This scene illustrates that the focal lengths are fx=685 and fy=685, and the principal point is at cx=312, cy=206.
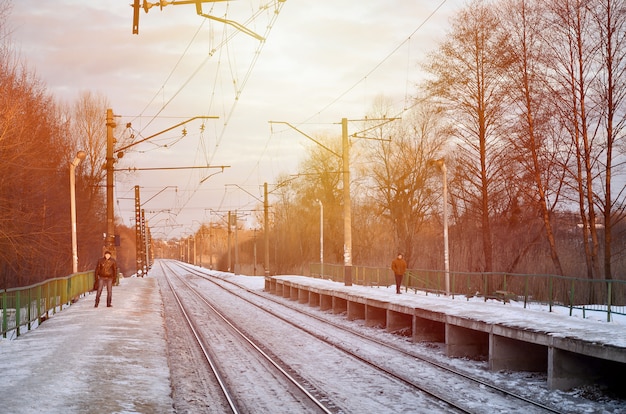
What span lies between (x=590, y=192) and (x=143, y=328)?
18171 millimetres

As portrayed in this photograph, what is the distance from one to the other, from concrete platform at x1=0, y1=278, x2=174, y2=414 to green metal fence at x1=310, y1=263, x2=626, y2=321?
11.2 m

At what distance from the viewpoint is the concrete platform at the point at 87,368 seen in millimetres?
9531

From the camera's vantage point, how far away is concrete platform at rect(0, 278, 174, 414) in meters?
9.53

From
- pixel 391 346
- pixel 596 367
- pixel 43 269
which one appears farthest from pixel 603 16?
pixel 43 269

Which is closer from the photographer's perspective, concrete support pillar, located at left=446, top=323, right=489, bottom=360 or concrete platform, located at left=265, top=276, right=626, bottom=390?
concrete platform, located at left=265, top=276, right=626, bottom=390

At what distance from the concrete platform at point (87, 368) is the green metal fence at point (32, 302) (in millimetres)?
452

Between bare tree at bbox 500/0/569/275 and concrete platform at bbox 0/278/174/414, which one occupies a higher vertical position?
bare tree at bbox 500/0/569/275

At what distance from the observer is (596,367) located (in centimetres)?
1216

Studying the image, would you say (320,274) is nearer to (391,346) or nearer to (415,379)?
(391,346)

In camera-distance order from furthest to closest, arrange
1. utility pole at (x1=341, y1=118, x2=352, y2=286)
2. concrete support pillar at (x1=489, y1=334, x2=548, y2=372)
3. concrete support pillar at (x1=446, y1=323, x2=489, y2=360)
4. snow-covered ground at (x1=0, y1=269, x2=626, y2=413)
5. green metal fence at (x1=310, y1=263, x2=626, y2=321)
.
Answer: utility pole at (x1=341, y1=118, x2=352, y2=286), green metal fence at (x1=310, y1=263, x2=626, y2=321), concrete support pillar at (x1=446, y1=323, x2=489, y2=360), concrete support pillar at (x1=489, y1=334, x2=548, y2=372), snow-covered ground at (x1=0, y1=269, x2=626, y2=413)

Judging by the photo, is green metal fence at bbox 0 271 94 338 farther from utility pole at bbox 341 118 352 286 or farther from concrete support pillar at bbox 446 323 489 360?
utility pole at bbox 341 118 352 286

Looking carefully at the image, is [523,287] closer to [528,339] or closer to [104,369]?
[528,339]

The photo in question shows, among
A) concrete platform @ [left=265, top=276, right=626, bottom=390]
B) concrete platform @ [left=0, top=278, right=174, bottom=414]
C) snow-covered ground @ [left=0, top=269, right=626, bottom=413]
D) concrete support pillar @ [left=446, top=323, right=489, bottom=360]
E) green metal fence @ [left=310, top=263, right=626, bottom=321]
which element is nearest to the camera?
concrete platform @ [left=0, top=278, right=174, bottom=414]

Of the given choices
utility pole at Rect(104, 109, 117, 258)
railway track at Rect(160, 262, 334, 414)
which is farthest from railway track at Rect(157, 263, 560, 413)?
utility pole at Rect(104, 109, 117, 258)
